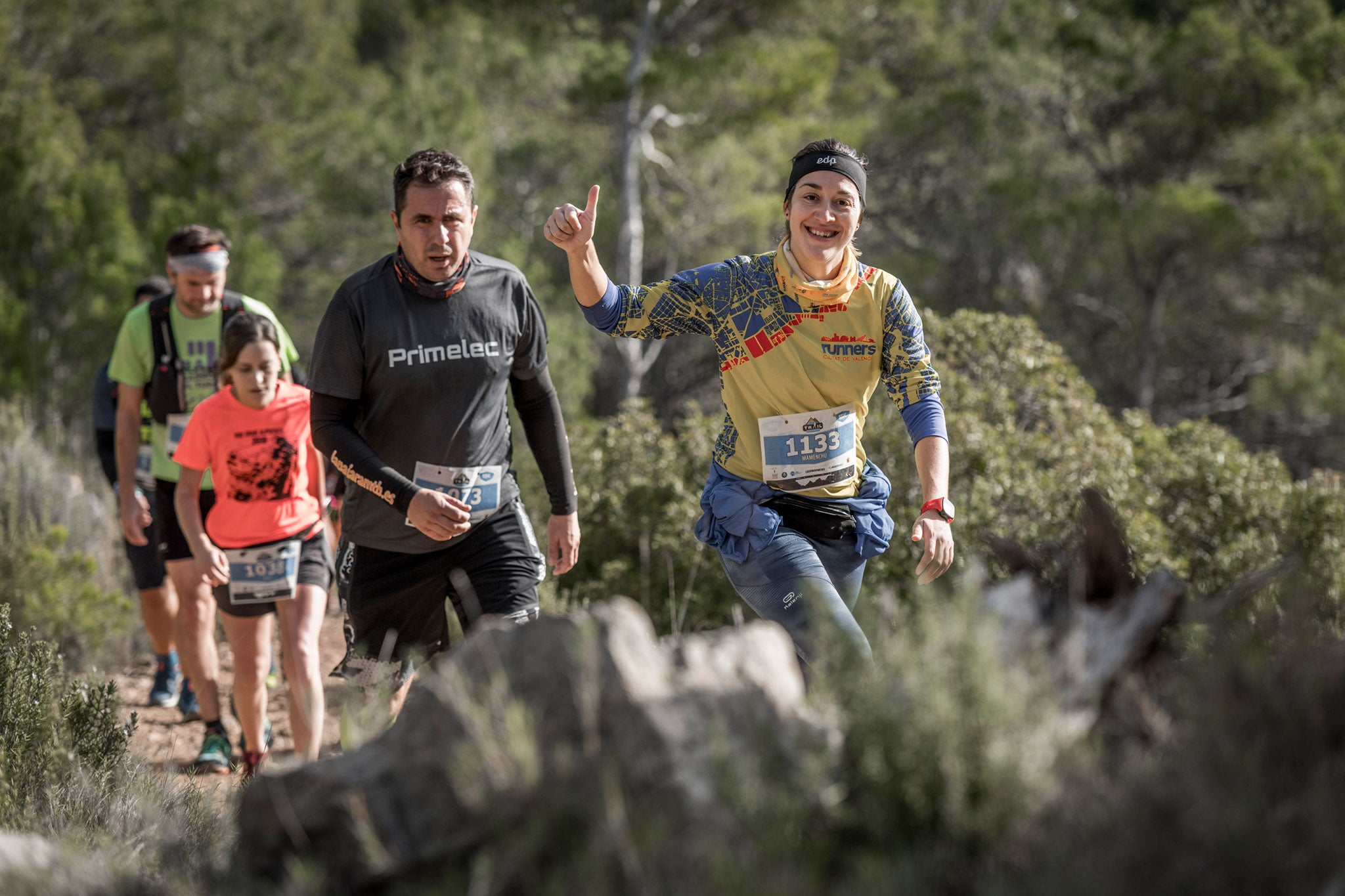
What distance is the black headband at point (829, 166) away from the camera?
3420 millimetres

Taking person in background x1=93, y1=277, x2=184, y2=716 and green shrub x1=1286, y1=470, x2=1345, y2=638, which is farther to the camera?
person in background x1=93, y1=277, x2=184, y2=716

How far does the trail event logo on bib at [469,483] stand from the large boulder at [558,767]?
1.34m

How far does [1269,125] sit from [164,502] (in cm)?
1648

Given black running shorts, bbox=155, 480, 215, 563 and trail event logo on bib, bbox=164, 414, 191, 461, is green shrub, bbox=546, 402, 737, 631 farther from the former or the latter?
trail event logo on bib, bbox=164, 414, 191, 461

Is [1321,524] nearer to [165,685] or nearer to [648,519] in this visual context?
[648,519]

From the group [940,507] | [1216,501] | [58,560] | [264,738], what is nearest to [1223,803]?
[940,507]

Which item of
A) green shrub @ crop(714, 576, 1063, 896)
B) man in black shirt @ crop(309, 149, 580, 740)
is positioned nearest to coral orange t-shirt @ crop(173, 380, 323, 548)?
man in black shirt @ crop(309, 149, 580, 740)

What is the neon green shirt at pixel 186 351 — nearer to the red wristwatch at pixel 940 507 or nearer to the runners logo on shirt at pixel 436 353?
the runners logo on shirt at pixel 436 353

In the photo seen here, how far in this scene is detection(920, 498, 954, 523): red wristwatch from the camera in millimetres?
3100

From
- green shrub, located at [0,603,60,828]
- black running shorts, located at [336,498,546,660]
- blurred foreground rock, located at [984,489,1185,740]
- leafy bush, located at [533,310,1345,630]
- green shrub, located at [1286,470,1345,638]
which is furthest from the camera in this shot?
leafy bush, located at [533,310,1345,630]

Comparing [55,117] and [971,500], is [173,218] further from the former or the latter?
[971,500]

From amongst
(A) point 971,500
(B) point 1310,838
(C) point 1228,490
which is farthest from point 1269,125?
(B) point 1310,838

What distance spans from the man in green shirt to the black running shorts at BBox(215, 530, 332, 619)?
70 centimetres

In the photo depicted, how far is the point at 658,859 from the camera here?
180 centimetres
